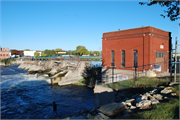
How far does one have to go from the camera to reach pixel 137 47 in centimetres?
1909

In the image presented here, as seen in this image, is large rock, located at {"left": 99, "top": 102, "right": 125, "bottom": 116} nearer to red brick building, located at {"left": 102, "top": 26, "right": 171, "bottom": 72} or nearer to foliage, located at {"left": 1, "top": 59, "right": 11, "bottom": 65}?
red brick building, located at {"left": 102, "top": 26, "right": 171, "bottom": 72}

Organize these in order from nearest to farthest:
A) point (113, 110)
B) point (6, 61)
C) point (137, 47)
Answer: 1. point (113, 110)
2. point (137, 47)
3. point (6, 61)

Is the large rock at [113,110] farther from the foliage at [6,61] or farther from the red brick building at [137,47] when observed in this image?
the foliage at [6,61]

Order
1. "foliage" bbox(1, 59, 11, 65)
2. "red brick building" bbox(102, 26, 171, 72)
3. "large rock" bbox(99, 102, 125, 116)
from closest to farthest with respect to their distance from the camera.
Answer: "large rock" bbox(99, 102, 125, 116), "red brick building" bbox(102, 26, 171, 72), "foliage" bbox(1, 59, 11, 65)

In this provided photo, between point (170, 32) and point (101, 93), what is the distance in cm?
1735

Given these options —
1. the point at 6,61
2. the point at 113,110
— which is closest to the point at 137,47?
the point at 113,110

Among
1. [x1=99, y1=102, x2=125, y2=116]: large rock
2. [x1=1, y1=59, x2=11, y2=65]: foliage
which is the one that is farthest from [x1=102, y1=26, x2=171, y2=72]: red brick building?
[x1=1, y1=59, x2=11, y2=65]: foliage

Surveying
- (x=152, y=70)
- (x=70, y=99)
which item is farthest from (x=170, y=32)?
(x=70, y=99)

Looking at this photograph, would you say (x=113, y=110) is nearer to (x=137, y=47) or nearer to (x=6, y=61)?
(x=137, y=47)

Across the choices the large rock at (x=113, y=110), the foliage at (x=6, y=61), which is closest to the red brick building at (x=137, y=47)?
the large rock at (x=113, y=110)

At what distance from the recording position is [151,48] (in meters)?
18.0

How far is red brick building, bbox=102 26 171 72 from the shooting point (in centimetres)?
1812

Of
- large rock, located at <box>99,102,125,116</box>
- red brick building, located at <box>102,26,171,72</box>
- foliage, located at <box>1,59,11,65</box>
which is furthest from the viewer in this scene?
foliage, located at <box>1,59,11,65</box>

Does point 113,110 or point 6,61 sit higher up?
point 6,61
